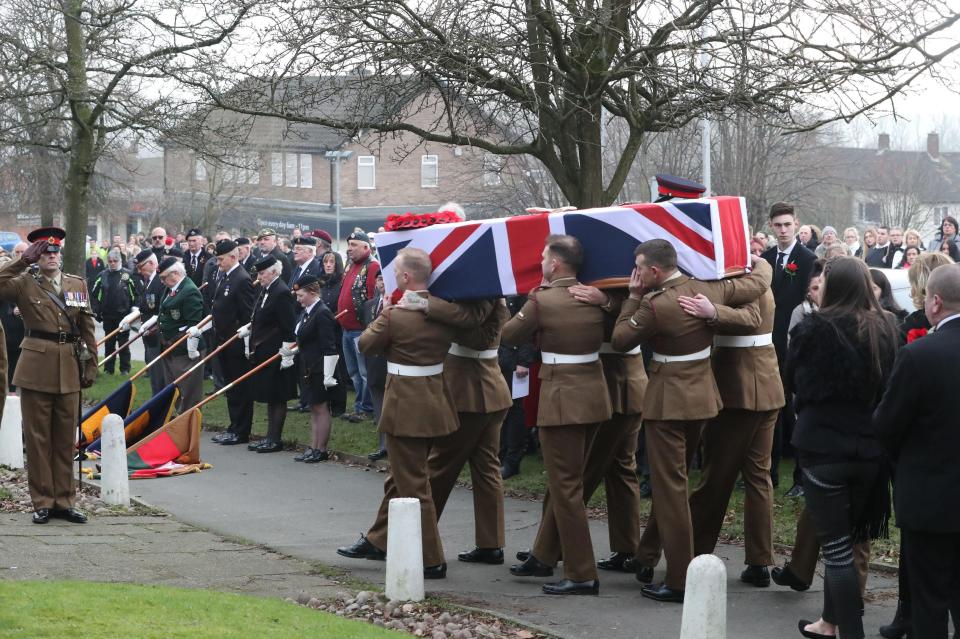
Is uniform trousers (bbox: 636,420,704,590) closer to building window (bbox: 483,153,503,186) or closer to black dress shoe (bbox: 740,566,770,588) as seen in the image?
black dress shoe (bbox: 740,566,770,588)

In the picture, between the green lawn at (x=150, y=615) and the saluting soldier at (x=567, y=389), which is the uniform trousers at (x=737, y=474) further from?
the green lawn at (x=150, y=615)

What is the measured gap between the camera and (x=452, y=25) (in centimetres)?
1165

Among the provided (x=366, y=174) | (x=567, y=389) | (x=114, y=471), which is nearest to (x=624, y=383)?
(x=567, y=389)

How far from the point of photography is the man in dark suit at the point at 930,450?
18.7ft

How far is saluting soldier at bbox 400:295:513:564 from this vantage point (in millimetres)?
8305

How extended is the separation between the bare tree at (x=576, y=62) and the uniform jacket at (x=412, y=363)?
391cm

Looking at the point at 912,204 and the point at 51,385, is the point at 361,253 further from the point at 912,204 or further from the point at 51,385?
the point at 912,204

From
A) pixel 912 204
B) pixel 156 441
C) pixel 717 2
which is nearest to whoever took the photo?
pixel 717 2

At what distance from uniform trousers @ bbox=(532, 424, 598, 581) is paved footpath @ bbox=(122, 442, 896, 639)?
204 mm

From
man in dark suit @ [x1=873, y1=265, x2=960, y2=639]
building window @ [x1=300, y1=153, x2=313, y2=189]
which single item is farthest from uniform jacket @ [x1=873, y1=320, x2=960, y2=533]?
building window @ [x1=300, y1=153, x2=313, y2=189]

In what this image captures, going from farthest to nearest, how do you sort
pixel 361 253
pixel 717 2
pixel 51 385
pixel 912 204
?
pixel 912 204
pixel 361 253
pixel 717 2
pixel 51 385

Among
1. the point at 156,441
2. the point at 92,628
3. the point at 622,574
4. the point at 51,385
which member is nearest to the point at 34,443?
the point at 51,385

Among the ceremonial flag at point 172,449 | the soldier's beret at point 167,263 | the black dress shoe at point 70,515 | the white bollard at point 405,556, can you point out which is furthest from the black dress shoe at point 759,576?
the soldier's beret at point 167,263

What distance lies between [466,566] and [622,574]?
1024mm
